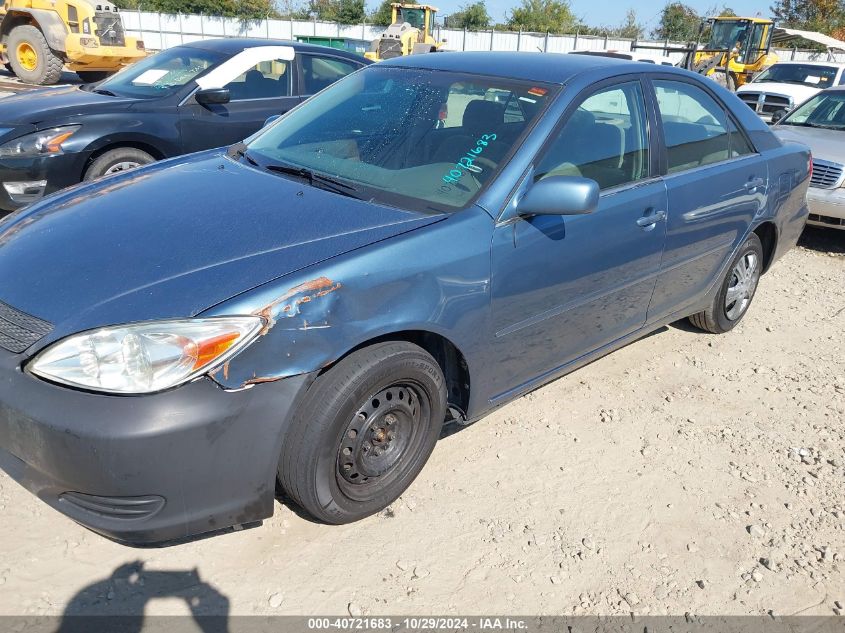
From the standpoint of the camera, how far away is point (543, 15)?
5575 cm

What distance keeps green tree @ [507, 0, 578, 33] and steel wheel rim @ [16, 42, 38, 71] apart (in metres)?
46.0

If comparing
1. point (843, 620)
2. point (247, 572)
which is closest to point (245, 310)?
point (247, 572)

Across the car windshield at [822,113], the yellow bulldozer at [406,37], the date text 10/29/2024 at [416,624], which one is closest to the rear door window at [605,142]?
the date text 10/29/2024 at [416,624]

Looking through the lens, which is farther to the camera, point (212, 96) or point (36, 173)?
point (212, 96)

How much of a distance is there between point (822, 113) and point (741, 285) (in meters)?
4.67

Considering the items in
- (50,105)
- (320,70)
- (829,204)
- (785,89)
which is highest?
(320,70)

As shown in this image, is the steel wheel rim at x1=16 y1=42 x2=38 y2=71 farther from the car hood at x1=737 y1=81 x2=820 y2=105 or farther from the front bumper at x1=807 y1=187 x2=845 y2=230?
the front bumper at x1=807 y1=187 x2=845 y2=230

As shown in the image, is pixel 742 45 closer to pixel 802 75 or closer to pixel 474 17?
pixel 802 75

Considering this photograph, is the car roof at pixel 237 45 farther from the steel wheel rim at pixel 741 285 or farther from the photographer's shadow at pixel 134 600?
the photographer's shadow at pixel 134 600

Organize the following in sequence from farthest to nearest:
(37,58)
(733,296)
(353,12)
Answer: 1. (353,12)
2. (37,58)
3. (733,296)

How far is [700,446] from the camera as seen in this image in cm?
346

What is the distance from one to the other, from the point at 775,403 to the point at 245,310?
3.14 meters

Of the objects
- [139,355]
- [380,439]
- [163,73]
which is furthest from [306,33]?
[139,355]

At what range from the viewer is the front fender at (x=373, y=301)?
218 cm
